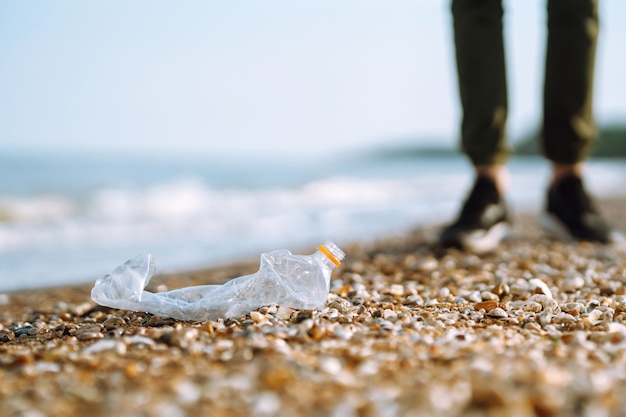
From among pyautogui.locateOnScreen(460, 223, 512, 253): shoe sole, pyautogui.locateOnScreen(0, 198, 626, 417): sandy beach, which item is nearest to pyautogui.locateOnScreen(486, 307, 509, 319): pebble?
pyautogui.locateOnScreen(0, 198, 626, 417): sandy beach

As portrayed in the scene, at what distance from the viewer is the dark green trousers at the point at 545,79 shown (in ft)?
11.5

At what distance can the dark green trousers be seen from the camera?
3506 mm

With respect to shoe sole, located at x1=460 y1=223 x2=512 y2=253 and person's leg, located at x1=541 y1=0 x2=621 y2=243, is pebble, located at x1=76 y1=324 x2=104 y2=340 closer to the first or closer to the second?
shoe sole, located at x1=460 y1=223 x2=512 y2=253

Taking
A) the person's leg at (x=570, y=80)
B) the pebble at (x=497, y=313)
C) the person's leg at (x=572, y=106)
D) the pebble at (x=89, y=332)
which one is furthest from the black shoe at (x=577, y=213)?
the pebble at (x=89, y=332)

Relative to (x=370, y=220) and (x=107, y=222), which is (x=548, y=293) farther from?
(x=107, y=222)

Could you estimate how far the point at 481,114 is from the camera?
3.56 m

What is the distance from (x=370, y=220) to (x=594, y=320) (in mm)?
5605

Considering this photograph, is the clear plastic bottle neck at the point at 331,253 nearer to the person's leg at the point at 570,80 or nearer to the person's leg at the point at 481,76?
the person's leg at the point at 481,76

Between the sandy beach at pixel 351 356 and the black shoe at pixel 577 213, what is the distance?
107 cm

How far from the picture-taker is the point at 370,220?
304 inches

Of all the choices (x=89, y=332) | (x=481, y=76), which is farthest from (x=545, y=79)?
(x=89, y=332)

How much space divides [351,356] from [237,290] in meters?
0.72

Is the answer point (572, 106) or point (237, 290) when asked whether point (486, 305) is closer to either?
point (237, 290)

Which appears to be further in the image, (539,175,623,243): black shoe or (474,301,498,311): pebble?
(539,175,623,243): black shoe
